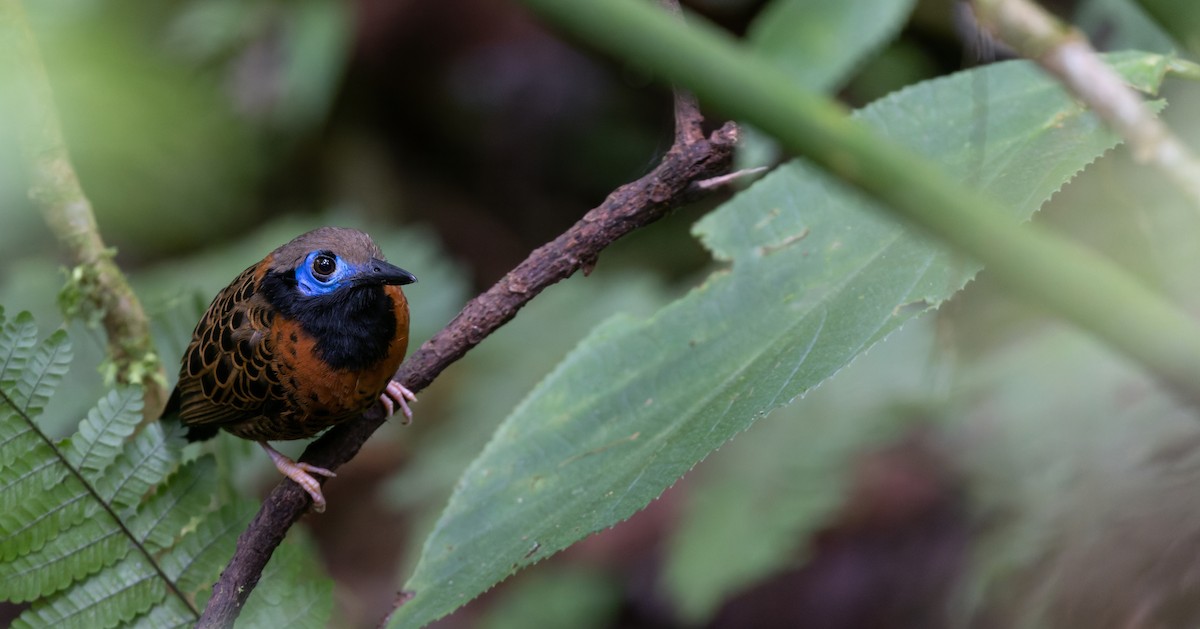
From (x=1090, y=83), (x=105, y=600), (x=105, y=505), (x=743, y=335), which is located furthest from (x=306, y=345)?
(x=1090, y=83)

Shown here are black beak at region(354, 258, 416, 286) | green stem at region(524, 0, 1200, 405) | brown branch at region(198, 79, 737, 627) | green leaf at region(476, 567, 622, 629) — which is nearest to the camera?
green stem at region(524, 0, 1200, 405)

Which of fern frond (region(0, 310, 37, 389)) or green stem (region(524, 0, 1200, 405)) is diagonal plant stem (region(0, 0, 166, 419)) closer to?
fern frond (region(0, 310, 37, 389))

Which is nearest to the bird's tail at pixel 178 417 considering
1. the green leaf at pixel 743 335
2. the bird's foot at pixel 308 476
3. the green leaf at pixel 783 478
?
the bird's foot at pixel 308 476

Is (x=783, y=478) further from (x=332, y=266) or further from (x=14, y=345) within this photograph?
(x=14, y=345)

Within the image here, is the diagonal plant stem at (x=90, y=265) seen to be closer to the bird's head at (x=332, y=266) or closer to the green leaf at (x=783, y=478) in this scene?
the bird's head at (x=332, y=266)

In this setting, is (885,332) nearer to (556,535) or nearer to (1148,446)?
(556,535)

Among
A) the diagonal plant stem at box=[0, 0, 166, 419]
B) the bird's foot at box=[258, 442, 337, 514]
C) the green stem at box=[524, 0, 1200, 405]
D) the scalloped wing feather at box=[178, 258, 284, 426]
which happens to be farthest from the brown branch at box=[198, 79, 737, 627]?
the green stem at box=[524, 0, 1200, 405]

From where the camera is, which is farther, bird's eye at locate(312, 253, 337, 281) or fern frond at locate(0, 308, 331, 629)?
bird's eye at locate(312, 253, 337, 281)

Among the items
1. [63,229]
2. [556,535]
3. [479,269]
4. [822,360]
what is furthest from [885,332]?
[479,269]
